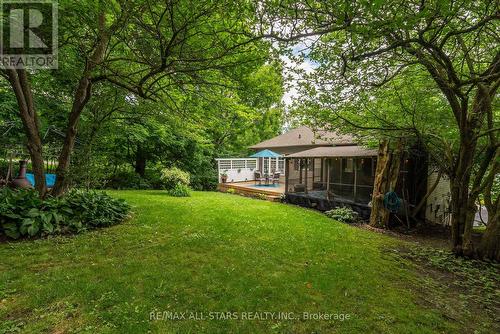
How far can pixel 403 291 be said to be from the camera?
3736 millimetres

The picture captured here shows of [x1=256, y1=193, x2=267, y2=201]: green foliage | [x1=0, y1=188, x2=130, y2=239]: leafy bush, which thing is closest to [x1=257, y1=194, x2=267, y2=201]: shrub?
[x1=256, y1=193, x2=267, y2=201]: green foliage

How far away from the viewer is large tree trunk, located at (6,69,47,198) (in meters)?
5.58

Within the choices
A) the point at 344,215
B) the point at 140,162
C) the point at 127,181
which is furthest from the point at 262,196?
the point at 140,162

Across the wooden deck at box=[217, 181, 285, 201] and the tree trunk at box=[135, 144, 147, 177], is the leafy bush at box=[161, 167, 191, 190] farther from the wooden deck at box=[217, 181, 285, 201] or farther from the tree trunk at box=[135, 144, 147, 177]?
the tree trunk at box=[135, 144, 147, 177]

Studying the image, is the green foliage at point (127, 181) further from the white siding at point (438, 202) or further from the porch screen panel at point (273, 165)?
the white siding at point (438, 202)

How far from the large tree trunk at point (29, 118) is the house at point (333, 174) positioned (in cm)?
747

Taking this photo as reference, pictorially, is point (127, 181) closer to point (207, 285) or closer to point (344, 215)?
point (344, 215)

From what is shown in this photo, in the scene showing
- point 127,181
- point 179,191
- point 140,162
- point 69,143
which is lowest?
point 179,191

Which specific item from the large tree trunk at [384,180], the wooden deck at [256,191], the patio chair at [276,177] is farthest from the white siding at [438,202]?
the patio chair at [276,177]

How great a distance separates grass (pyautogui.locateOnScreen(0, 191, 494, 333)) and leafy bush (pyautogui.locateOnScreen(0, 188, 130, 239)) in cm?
35

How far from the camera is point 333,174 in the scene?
15227 millimetres

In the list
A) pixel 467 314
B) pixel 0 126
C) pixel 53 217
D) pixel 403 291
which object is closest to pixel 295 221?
pixel 403 291

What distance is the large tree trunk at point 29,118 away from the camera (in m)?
5.58

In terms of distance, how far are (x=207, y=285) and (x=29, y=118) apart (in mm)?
5811
